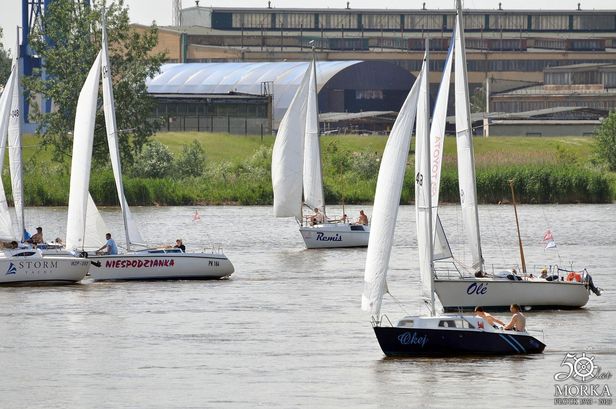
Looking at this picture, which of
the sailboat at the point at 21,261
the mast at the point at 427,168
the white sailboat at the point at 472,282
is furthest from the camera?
the sailboat at the point at 21,261

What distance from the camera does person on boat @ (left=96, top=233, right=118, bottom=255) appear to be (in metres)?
62.6

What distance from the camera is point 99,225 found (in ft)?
208

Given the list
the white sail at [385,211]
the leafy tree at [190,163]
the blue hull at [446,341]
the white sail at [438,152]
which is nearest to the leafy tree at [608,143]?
the leafy tree at [190,163]

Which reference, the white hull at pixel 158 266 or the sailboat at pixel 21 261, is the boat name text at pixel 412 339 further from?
the white hull at pixel 158 266

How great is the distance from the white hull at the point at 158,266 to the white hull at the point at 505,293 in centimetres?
1658

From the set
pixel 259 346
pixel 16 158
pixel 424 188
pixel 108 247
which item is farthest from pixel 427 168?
pixel 16 158

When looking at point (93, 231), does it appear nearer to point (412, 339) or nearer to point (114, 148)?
point (114, 148)

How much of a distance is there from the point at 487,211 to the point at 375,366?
241 feet

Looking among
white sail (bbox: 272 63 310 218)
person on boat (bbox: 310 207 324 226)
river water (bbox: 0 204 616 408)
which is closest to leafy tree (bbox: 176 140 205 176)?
person on boat (bbox: 310 207 324 226)

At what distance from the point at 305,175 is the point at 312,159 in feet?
2.92

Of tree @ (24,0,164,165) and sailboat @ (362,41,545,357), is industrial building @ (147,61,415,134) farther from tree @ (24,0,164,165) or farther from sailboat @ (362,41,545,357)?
sailboat @ (362,41,545,357)

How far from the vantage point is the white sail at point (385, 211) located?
4341cm

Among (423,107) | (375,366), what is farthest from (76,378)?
(423,107)

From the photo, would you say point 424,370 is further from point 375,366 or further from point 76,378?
point 76,378
